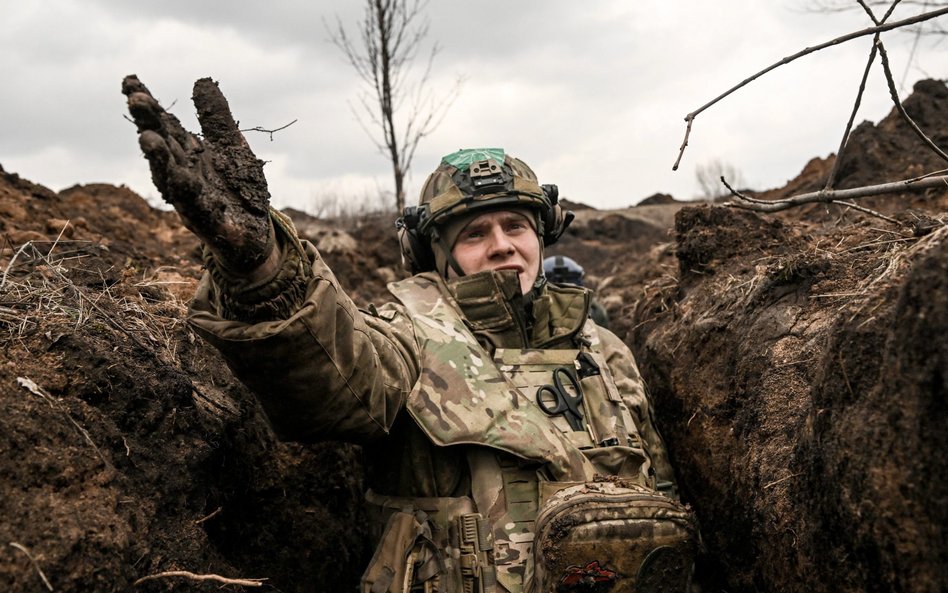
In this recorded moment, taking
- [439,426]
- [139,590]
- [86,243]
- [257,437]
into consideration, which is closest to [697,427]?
[439,426]

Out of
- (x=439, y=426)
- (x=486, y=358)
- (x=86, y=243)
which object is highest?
(x=86, y=243)

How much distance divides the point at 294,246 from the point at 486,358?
1.14 metres

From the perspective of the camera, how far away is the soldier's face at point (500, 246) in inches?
146

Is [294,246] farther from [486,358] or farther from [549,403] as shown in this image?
[549,403]

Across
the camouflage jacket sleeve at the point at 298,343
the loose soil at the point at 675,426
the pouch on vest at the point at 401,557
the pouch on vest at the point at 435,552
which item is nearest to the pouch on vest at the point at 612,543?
the loose soil at the point at 675,426

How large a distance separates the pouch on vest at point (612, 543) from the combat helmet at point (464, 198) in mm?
1456

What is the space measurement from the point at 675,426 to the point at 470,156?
60.8 inches

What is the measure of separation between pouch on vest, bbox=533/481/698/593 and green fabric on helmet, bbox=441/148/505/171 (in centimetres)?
172

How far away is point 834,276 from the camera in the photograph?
10.4 feet

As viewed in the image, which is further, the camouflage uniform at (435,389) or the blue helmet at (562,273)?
the blue helmet at (562,273)

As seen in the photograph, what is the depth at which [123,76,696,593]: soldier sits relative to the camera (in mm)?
2299

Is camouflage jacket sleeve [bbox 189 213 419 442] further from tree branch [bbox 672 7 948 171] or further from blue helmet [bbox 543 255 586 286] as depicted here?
blue helmet [bbox 543 255 586 286]

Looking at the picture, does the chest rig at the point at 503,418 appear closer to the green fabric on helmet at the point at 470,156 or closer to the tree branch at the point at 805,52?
the green fabric on helmet at the point at 470,156

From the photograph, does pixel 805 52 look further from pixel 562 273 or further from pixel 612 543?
pixel 562 273
